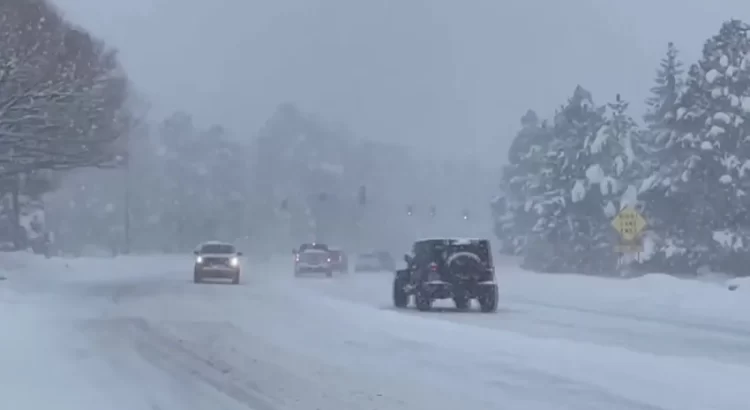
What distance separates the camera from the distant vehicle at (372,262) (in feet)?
264

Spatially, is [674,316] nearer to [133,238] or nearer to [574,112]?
[574,112]

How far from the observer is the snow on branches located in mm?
50344

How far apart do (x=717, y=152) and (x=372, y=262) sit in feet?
76.9

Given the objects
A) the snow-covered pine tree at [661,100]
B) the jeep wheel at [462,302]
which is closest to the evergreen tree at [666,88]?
the snow-covered pine tree at [661,100]

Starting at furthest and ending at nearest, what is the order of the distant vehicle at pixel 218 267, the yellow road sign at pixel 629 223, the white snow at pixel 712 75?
1. the white snow at pixel 712 75
2. the distant vehicle at pixel 218 267
3. the yellow road sign at pixel 629 223

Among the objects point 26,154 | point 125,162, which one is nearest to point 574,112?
point 125,162

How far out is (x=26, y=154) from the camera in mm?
58438

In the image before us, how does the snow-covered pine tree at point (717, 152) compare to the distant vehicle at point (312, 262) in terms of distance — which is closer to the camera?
the snow-covered pine tree at point (717, 152)

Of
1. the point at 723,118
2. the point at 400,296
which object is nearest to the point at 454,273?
the point at 400,296

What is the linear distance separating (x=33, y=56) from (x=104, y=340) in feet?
98.9

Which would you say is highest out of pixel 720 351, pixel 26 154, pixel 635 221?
pixel 26 154

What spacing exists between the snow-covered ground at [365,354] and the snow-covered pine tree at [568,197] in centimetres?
4508

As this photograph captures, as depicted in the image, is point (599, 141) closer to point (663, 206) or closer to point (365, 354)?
point (663, 206)

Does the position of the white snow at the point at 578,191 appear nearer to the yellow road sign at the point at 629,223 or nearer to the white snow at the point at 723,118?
the white snow at the point at 723,118
